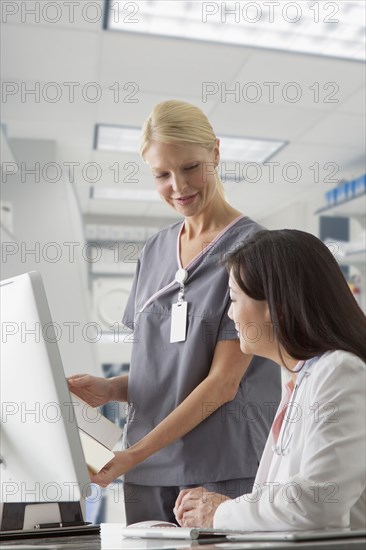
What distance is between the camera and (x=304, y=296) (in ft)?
3.18

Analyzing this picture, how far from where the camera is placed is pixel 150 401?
1345mm

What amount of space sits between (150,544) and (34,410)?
22cm

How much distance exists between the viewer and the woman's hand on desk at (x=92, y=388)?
4.57 feet

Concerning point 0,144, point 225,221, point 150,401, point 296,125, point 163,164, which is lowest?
point 150,401

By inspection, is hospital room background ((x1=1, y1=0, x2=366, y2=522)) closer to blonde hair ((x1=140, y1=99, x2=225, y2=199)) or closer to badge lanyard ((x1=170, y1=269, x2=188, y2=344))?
badge lanyard ((x1=170, y1=269, x2=188, y2=344))

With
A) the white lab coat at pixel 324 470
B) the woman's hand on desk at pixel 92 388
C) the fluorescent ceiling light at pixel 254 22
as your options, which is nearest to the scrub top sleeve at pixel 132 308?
the woman's hand on desk at pixel 92 388

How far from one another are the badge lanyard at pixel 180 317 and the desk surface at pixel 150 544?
1.68 ft

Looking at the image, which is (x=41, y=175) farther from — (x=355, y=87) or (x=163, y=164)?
(x=163, y=164)

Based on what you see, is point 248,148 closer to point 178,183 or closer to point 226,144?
point 226,144

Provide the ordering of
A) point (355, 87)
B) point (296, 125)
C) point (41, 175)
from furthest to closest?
point (41, 175) < point (296, 125) < point (355, 87)

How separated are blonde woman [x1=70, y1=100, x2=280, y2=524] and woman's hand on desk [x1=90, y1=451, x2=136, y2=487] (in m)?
0.01

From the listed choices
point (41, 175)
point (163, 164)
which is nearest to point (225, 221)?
point (163, 164)

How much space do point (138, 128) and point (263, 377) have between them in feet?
9.29

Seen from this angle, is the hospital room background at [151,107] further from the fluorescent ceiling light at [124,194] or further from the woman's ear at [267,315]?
the woman's ear at [267,315]
